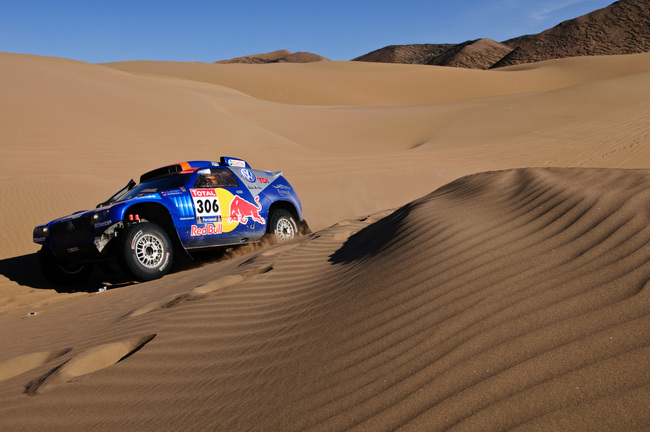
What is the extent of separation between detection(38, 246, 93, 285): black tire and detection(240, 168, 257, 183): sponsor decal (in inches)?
109

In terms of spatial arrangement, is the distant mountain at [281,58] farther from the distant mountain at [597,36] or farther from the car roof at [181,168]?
the car roof at [181,168]

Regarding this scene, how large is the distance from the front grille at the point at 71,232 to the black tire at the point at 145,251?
57cm

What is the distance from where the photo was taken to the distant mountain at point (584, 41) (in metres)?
82.2

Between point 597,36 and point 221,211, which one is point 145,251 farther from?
point 597,36

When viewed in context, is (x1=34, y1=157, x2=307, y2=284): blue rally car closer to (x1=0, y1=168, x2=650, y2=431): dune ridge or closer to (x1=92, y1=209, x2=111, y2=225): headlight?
(x1=92, y1=209, x2=111, y2=225): headlight

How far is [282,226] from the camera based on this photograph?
29.2ft

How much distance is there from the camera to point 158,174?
8.41 meters

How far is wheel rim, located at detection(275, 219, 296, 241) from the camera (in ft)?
28.9

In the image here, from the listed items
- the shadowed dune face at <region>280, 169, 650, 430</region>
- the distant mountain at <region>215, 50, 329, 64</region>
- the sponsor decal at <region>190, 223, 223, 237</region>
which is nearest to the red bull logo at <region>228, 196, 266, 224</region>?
the sponsor decal at <region>190, 223, 223, 237</region>

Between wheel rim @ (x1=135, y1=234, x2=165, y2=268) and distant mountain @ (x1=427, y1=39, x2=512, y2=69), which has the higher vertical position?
distant mountain @ (x1=427, y1=39, x2=512, y2=69)

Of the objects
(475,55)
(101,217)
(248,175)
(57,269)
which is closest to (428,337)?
(101,217)

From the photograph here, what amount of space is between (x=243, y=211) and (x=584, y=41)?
9408 centimetres

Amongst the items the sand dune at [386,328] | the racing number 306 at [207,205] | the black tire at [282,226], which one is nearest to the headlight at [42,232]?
the sand dune at [386,328]

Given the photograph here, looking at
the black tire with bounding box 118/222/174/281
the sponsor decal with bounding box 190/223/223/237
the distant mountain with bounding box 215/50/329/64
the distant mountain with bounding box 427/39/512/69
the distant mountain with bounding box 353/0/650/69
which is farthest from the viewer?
the distant mountain with bounding box 215/50/329/64
